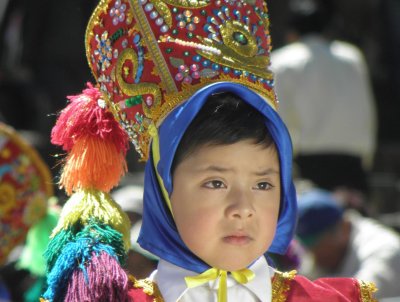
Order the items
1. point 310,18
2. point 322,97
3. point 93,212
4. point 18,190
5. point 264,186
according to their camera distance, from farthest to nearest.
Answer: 1. point 310,18
2. point 322,97
3. point 18,190
4. point 93,212
5. point 264,186

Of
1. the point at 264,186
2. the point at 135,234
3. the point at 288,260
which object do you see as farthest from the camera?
the point at 288,260

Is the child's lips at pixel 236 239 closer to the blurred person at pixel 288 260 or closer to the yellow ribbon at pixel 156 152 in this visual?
the yellow ribbon at pixel 156 152

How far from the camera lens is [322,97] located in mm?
7543

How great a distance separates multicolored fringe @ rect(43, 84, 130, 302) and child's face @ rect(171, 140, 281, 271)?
232mm

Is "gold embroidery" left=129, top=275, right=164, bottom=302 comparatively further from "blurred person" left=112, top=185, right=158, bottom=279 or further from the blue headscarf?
"blurred person" left=112, top=185, right=158, bottom=279

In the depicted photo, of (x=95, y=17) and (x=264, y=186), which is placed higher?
(x=95, y=17)

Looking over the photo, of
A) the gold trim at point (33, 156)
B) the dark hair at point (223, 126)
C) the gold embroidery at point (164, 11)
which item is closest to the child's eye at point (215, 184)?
the dark hair at point (223, 126)

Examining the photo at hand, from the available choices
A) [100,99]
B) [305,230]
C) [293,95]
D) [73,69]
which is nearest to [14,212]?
[100,99]

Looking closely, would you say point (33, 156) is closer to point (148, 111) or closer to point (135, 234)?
point (135, 234)

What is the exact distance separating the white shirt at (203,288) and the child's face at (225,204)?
0.08 meters

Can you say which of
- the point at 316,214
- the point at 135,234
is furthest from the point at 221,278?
the point at 316,214

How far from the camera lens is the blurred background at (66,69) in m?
8.36

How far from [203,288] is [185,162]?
1.16ft

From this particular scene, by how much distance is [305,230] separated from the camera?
6730 mm
